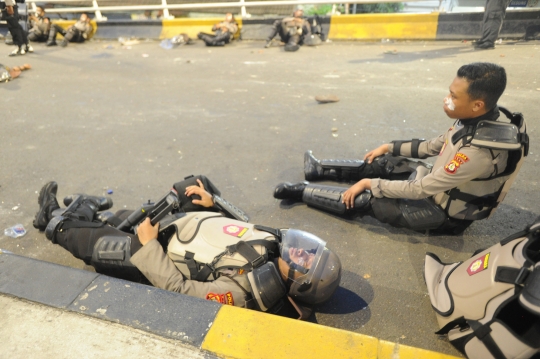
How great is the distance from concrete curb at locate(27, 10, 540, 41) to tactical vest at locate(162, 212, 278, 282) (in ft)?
24.8

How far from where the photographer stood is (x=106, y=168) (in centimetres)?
390

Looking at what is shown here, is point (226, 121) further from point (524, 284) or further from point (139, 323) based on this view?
point (524, 284)

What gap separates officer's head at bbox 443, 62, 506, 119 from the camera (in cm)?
221

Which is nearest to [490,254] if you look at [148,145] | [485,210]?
[485,210]

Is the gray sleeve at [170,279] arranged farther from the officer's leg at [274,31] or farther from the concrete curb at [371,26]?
the concrete curb at [371,26]

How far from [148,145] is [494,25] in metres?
6.66

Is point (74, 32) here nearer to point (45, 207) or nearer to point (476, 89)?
point (45, 207)

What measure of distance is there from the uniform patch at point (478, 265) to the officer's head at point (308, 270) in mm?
672

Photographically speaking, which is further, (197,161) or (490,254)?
(197,161)

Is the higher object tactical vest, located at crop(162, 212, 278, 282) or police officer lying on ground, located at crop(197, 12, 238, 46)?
police officer lying on ground, located at crop(197, 12, 238, 46)

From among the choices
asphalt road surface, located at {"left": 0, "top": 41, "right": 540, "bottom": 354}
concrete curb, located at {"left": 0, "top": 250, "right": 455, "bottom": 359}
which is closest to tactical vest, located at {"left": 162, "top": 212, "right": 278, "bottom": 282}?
concrete curb, located at {"left": 0, "top": 250, "right": 455, "bottom": 359}

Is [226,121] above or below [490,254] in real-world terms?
below

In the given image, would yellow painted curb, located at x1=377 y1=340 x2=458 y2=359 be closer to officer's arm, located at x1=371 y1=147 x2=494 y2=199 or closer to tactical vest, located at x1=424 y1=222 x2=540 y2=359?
tactical vest, located at x1=424 y1=222 x2=540 y2=359

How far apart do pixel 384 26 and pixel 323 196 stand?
267 inches
